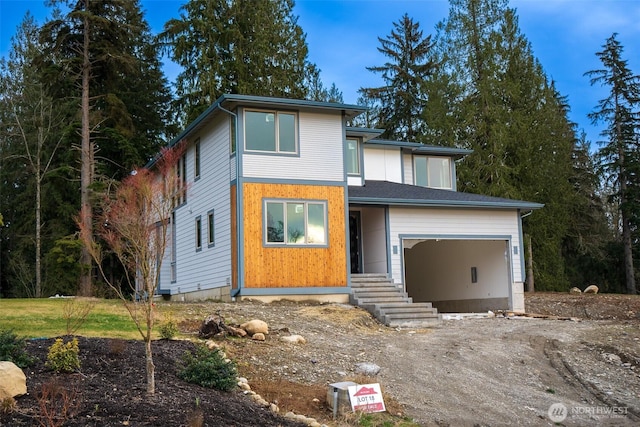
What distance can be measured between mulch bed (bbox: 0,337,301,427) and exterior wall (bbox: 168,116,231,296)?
8932mm

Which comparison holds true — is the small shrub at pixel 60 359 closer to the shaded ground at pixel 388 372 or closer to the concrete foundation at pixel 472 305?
the shaded ground at pixel 388 372

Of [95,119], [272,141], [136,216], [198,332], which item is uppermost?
[95,119]

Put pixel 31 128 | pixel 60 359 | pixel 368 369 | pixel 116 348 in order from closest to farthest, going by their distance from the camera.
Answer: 1. pixel 60 359
2. pixel 116 348
3. pixel 368 369
4. pixel 31 128

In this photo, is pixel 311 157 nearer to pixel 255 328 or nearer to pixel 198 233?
pixel 198 233

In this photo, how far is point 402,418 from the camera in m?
8.37

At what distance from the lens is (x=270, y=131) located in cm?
1752

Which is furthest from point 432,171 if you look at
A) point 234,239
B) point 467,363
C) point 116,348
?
point 116,348

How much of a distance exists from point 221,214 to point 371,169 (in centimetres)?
686

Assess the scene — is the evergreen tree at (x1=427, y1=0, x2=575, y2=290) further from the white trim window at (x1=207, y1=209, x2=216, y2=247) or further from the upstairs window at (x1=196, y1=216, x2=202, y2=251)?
the white trim window at (x1=207, y1=209, x2=216, y2=247)

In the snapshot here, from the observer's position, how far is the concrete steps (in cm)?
1612

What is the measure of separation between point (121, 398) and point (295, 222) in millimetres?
10597

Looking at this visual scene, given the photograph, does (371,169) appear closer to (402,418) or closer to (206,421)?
(402,418)

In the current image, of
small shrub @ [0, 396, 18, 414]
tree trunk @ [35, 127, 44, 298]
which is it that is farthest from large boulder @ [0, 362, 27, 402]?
tree trunk @ [35, 127, 44, 298]

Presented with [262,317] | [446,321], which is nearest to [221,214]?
[262,317]
